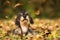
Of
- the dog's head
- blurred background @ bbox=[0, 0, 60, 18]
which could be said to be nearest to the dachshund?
the dog's head

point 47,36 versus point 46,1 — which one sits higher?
point 46,1

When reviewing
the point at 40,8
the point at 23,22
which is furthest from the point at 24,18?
the point at 40,8

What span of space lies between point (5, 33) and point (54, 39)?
1.25 metres

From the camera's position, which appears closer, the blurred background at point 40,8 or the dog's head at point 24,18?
the dog's head at point 24,18

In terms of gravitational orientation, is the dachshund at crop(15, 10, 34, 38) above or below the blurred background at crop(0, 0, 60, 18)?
below

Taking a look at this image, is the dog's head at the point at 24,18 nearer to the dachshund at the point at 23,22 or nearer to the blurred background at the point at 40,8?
the dachshund at the point at 23,22

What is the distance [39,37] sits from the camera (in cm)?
810

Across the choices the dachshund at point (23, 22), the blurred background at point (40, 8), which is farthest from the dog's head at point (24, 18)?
the blurred background at point (40, 8)

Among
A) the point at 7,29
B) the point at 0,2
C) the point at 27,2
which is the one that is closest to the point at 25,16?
the point at 7,29

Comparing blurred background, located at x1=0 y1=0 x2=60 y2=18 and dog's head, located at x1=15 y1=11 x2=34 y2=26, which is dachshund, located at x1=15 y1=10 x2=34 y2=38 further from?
blurred background, located at x1=0 y1=0 x2=60 y2=18

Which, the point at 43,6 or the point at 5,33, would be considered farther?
the point at 43,6

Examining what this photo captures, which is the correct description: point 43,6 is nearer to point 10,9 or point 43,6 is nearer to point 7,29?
point 10,9

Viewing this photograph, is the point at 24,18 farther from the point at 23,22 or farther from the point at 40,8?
the point at 40,8

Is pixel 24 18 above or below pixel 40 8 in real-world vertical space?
below
